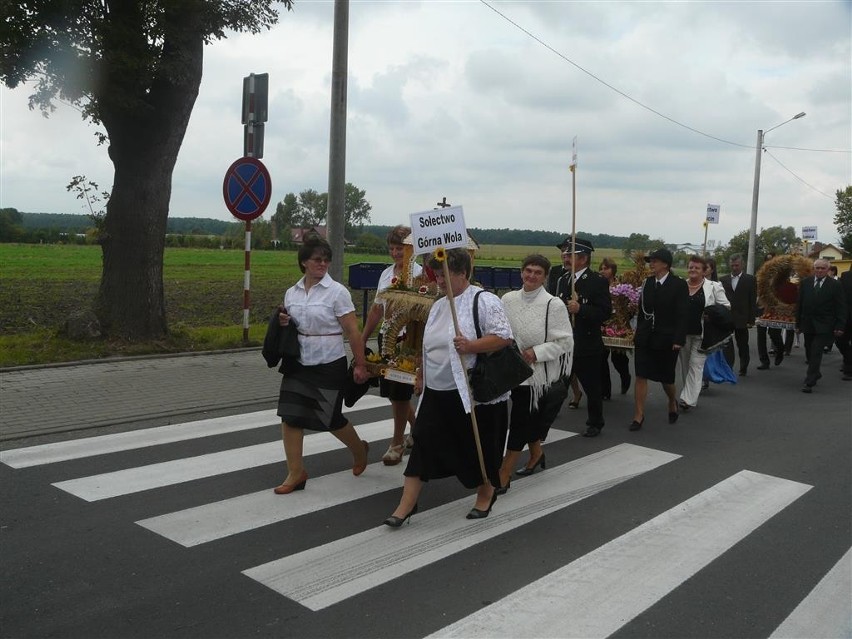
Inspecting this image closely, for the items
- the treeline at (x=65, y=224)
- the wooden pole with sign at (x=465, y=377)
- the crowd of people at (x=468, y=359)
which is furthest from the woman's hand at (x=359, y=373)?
the treeline at (x=65, y=224)

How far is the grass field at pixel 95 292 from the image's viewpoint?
11117 mm

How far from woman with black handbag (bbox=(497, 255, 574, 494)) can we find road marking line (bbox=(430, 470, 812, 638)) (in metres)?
1.11

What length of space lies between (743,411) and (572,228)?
406 cm

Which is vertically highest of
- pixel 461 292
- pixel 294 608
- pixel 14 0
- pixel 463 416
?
pixel 14 0

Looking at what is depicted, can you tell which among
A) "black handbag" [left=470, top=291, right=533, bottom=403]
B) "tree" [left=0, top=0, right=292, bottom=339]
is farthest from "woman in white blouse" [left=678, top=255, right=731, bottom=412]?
"tree" [left=0, top=0, right=292, bottom=339]

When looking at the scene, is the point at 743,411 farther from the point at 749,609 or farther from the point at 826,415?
the point at 749,609

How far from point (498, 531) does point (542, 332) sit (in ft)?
5.56

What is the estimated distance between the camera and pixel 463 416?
17.1 feet

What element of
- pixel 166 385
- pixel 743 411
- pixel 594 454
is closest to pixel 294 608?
pixel 594 454

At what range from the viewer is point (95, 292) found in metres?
23.1

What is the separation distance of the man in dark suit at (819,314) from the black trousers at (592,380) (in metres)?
4.80

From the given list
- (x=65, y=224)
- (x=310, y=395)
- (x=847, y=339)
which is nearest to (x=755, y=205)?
(x=847, y=339)

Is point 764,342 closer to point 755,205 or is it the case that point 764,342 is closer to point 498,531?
point 498,531

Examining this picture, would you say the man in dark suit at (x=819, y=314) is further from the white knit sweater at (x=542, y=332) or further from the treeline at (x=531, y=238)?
the white knit sweater at (x=542, y=332)
